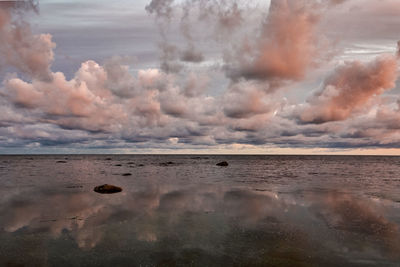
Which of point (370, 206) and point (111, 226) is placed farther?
point (370, 206)

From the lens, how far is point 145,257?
9539 millimetres

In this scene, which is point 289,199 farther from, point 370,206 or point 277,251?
point 277,251

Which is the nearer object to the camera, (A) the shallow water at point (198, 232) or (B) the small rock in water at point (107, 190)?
(A) the shallow water at point (198, 232)

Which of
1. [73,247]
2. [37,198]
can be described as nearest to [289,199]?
[73,247]

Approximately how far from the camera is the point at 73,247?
34.2 feet

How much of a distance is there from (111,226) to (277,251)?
8.58 meters

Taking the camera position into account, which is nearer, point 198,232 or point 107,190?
point 198,232

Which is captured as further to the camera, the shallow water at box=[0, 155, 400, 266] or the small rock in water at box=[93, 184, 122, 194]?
the small rock in water at box=[93, 184, 122, 194]

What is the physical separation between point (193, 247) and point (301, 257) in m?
4.31

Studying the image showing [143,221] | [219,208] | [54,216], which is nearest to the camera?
[143,221]

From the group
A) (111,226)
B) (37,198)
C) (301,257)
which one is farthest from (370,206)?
(37,198)

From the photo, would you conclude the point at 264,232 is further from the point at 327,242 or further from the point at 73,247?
the point at 73,247

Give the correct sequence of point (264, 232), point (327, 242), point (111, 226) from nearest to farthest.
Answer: point (327, 242) → point (264, 232) → point (111, 226)

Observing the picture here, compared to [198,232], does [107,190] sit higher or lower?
higher
